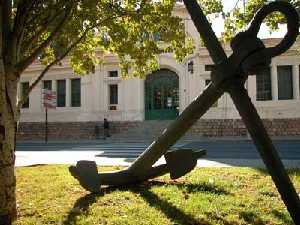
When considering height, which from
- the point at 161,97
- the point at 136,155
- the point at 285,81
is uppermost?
the point at 285,81

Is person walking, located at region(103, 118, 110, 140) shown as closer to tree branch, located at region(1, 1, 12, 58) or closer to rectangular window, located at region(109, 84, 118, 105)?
rectangular window, located at region(109, 84, 118, 105)

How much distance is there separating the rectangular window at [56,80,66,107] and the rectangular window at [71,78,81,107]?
692mm

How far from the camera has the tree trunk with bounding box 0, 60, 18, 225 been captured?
Answer: 5352mm

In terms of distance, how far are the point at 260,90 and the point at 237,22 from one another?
18.8 meters

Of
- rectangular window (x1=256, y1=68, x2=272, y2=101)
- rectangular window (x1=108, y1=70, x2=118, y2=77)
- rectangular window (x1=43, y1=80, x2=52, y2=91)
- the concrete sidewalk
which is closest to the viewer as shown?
the concrete sidewalk

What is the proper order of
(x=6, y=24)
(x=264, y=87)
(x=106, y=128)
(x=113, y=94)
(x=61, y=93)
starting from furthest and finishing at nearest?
1. (x=61, y=93)
2. (x=113, y=94)
3. (x=106, y=128)
4. (x=264, y=87)
5. (x=6, y=24)

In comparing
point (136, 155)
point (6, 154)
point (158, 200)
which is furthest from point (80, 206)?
point (136, 155)

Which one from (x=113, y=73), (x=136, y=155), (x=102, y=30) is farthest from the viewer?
(x=113, y=73)

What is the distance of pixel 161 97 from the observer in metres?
32.1

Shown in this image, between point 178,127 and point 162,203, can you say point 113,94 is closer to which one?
point 162,203

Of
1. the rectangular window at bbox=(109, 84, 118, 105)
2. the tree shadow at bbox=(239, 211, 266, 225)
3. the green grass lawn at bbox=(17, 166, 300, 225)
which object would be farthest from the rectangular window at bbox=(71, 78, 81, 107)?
the tree shadow at bbox=(239, 211, 266, 225)

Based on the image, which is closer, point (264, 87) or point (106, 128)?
point (264, 87)

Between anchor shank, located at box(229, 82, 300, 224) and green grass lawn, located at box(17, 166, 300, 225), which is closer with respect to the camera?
anchor shank, located at box(229, 82, 300, 224)

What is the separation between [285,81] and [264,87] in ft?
4.51
